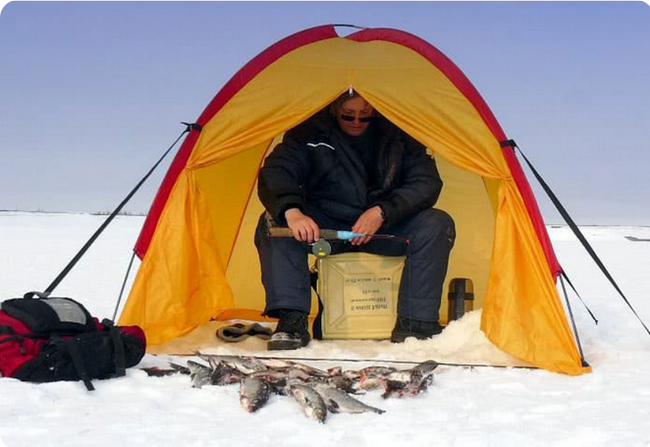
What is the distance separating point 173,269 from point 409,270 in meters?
1.32

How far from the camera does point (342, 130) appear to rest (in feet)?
14.6

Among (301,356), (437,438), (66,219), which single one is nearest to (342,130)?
(301,356)

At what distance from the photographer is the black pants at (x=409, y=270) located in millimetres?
4020

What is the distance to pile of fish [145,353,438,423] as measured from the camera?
2.69m

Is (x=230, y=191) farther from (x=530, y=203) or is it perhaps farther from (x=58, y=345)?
(x=58, y=345)

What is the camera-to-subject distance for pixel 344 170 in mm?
4402

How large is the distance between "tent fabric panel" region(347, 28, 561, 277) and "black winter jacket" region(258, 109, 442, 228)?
1.77 ft

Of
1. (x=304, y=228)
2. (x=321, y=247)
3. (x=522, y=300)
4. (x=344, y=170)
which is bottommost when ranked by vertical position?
(x=522, y=300)

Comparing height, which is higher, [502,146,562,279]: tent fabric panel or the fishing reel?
[502,146,562,279]: tent fabric panel

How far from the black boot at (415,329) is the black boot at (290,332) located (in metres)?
0.52

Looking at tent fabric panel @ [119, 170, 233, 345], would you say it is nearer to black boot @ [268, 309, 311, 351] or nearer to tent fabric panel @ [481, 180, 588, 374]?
black boot @ [268, 309, 311, 351]

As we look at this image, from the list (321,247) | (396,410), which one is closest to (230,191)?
(321,247)

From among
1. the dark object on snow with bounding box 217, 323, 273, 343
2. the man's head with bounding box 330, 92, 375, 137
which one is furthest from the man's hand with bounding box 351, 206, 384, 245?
the dark object on snow with bounding box 217, 323, 273, 343

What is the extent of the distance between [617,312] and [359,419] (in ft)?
12.2
